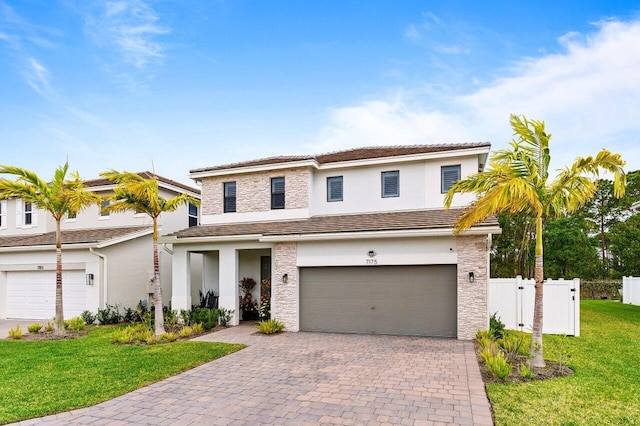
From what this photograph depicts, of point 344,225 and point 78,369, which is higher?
point 344,225

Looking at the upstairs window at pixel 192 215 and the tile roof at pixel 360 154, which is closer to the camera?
the tile roof at pixel 360 154

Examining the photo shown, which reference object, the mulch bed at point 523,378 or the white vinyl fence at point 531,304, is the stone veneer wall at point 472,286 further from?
the mulch bed at point 523,378

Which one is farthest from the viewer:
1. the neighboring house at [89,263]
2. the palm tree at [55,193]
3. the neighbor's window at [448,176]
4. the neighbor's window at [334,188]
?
the neighboring house at [89,263]

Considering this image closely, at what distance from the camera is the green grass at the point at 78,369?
655 cm

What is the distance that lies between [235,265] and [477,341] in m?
8.45

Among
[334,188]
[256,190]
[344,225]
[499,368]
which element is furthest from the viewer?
[256,190]

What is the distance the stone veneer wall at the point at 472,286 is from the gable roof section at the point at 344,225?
71 cm

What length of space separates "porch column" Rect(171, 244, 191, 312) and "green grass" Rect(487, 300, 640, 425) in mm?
11417

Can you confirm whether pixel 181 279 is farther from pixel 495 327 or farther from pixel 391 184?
pixel 495 327

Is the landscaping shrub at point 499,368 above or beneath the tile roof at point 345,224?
beneath

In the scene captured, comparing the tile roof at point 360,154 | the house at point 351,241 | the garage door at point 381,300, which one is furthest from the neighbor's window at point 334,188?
the garage door at point 381,300

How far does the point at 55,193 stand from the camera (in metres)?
13.0

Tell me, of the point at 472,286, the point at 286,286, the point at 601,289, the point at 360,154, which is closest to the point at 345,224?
the point at 286,286

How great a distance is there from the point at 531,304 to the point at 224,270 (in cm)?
1048
